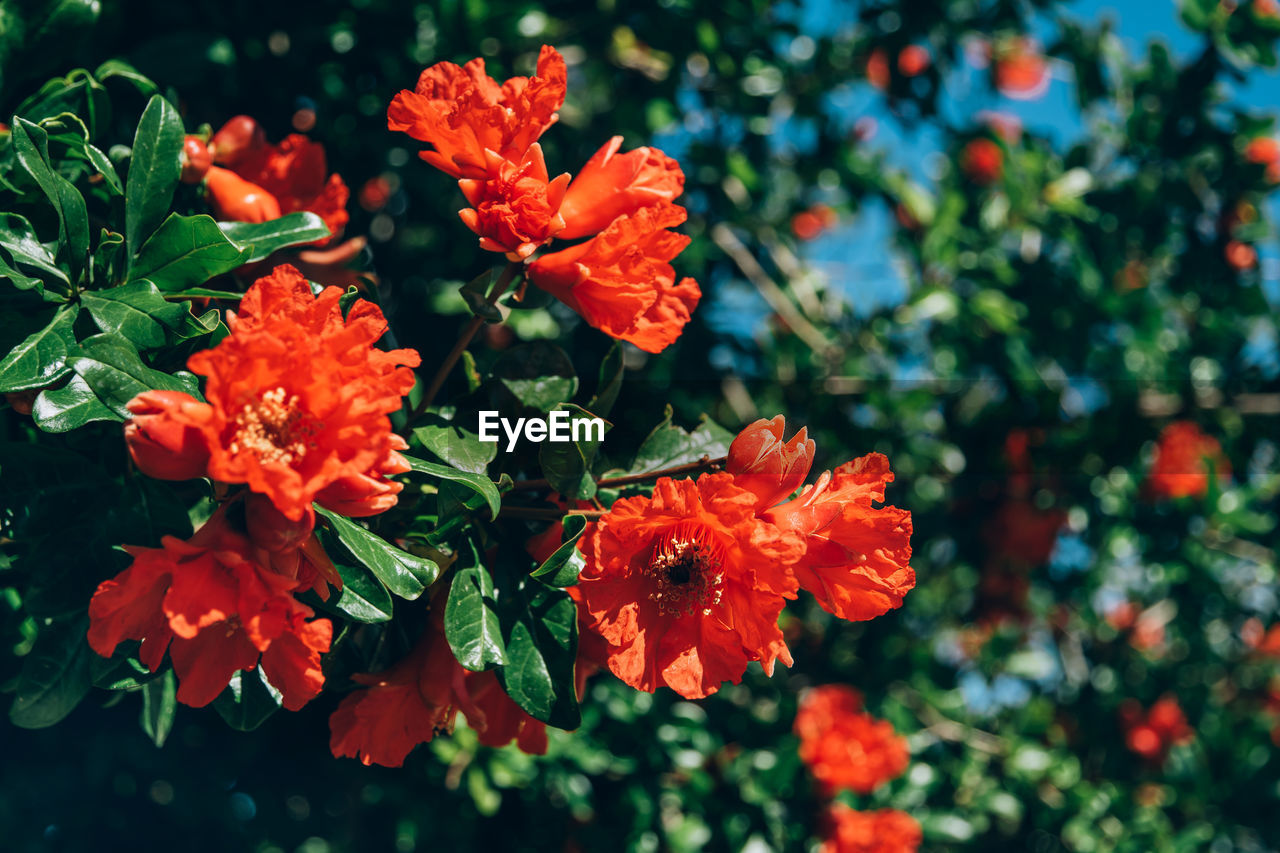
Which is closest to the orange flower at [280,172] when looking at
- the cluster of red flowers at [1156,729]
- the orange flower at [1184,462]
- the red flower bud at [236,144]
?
the red flower bud at [236,144]

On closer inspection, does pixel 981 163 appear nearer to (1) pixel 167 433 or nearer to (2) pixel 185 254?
(2) pixel 185 254

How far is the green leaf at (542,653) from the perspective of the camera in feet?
3.41

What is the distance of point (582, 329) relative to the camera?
1.95 m

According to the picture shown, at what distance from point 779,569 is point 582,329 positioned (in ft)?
3.63

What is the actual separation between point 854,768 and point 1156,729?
1501 mm

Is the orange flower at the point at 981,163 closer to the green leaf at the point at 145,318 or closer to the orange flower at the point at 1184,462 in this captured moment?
the orange flower at the point at 1184,462

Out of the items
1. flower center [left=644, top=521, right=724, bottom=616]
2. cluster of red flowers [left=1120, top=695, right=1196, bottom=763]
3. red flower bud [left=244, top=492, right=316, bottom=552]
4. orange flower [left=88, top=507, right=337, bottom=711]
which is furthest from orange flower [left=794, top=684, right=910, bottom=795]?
red flower bud [left=244, top=492, right=316, bottom=552]

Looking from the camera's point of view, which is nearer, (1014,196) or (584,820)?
(584,820)

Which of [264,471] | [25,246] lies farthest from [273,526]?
[25,246]

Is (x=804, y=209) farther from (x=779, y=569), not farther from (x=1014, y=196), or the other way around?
(x=779, y=569)

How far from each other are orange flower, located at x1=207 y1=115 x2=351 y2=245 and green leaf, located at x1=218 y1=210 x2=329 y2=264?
13 cm

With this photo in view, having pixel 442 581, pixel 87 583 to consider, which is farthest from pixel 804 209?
pixel 87 583

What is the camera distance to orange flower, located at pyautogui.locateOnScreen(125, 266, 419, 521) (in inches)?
32.3

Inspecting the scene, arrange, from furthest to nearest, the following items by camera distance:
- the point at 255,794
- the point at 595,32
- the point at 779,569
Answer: the point at 595,32, the point at 255,794, the point at 779,569
